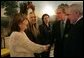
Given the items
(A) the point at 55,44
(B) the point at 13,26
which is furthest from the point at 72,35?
(B) the point at 13,26

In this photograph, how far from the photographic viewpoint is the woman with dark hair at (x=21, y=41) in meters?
1.74

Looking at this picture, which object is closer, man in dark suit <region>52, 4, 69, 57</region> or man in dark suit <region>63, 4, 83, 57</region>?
man in dark suit <region>63, 4, 83, 57</region>

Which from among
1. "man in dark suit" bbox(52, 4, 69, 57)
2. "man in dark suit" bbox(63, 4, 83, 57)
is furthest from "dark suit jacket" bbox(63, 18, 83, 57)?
"man in dark suit" bbox(52, 4, 69, 57)

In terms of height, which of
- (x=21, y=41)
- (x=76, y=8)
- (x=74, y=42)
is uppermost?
(x=76, y=8)

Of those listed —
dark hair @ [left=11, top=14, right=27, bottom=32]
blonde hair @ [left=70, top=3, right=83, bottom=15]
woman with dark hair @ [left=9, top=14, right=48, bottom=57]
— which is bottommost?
woman with dark hair @ [left=9, top=14, right=48, bottom=57]

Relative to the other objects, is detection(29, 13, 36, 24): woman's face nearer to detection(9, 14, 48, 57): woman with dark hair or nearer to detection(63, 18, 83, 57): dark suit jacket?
detection(9, 14, 48, 57): woman with dark hair

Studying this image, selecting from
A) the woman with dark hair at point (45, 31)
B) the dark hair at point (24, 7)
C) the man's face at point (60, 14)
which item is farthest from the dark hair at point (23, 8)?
the man's face at point (60, 14)

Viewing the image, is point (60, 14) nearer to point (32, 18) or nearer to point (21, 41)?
point (32, 18)

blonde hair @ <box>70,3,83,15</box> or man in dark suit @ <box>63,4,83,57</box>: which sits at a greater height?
blonde hair @ <box>70,3,83,15</box>

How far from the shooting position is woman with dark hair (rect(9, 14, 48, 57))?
174cm

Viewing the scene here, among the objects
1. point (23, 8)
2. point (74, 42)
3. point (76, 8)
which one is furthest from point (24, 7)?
point (74, 42)

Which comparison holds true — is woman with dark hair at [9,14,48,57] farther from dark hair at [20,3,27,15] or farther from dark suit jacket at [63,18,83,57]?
dark suit jacket at [63,18,83,57]

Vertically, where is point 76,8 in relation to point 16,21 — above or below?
above

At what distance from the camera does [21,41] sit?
69.1 inches
